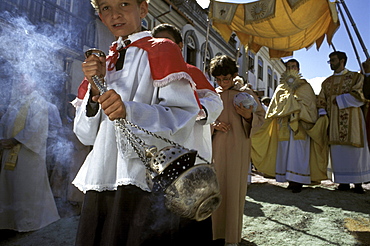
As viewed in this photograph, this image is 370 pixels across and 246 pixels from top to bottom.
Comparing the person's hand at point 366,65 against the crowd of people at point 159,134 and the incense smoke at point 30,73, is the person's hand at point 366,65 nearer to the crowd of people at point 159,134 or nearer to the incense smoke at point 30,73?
the crowd of people at point 159,134

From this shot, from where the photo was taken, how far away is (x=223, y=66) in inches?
115

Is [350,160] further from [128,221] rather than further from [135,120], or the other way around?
[135,120]

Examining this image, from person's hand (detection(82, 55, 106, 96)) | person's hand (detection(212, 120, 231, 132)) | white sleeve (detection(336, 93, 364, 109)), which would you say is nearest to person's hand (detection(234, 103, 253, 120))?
person's hand (detection(212, 120, 231, 132))

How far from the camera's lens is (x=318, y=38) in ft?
20.4

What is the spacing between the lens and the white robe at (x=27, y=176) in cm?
315

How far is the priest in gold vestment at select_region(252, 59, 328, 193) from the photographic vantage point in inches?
208

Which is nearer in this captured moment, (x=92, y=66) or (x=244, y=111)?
(x=92, y=66)

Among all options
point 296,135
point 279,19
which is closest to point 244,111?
point 296,135

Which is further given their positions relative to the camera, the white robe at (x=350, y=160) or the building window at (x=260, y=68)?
the building window at (x=260, y=68)

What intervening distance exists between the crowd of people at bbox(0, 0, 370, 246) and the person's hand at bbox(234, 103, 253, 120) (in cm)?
1

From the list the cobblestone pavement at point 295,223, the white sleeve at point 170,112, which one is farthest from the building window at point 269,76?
the white sleeve at point 170,112

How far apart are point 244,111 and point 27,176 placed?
2.47m

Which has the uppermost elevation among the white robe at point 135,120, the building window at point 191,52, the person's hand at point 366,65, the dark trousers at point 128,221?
the building window at point 191,52

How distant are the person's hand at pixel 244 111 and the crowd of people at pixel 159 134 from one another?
1 cm
